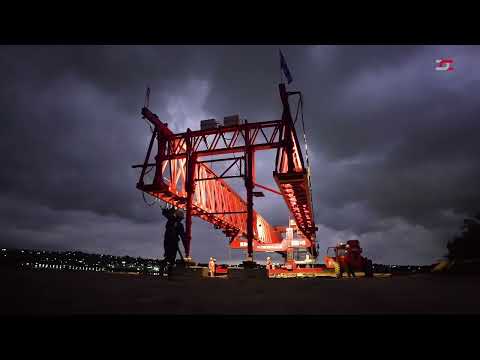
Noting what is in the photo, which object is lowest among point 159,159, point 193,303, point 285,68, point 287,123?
point 193,303

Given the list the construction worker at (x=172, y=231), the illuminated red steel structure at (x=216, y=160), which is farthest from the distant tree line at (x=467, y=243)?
the construction worker at (x=172, y=231)

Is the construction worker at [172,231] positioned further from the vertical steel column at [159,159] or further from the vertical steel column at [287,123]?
the vertical steel column at [159,159]

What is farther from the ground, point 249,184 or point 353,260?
point 249,184

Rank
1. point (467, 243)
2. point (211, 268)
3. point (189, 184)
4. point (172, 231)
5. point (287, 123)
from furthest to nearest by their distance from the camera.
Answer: point (467, 243) < point (189, 184) < point (287, 123) < point (211, 268) < point (172, 231)

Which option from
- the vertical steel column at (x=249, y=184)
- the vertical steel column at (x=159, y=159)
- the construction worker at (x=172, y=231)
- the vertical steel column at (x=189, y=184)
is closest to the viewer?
the construction worker at (x=172, y=231)

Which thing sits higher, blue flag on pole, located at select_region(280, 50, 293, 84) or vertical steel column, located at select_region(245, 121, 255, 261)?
blue flag on pole, located at select_region(280, 50, 293, 84)

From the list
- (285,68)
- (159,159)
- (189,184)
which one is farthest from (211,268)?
(285,68)

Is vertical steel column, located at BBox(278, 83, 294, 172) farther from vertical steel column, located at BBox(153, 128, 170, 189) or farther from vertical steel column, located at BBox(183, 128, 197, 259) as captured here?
vertical steel column, located at BBox(153, 128, 170, 189)

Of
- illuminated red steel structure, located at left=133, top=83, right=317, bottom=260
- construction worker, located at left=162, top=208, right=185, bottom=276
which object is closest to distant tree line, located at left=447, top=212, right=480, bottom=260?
illuminated red steel structure, located at left=133, top=83, right=317, bottom=260

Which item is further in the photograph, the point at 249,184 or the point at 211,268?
the point at 249,184

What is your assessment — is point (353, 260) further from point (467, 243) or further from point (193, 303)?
point (467, 243)

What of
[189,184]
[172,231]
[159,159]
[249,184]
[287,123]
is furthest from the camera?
[159,159]
